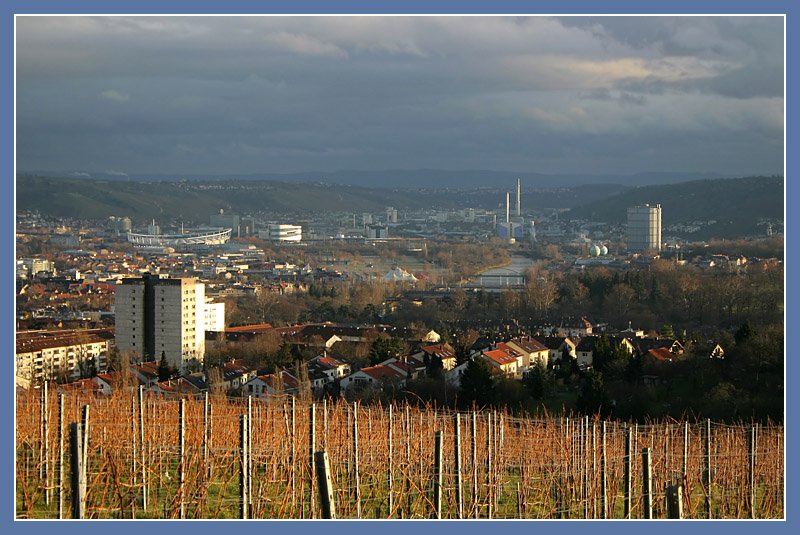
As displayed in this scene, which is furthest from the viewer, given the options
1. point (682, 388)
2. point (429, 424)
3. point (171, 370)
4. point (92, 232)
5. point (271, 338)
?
point (92, 232)

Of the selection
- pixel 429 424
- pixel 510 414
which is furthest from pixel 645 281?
pixel 429 424

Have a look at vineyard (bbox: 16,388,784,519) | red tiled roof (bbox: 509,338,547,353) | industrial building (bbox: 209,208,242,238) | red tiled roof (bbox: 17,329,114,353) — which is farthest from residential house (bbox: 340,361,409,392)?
industrial building (bbox: 209,208,242,238)

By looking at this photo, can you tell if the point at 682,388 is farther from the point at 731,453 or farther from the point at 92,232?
the point at 92,232

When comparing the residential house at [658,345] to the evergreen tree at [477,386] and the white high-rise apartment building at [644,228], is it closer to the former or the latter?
the evergreen tree at [477,386]

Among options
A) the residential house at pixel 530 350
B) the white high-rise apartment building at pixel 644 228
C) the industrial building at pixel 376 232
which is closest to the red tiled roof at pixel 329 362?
the residential house at pixel 530 350

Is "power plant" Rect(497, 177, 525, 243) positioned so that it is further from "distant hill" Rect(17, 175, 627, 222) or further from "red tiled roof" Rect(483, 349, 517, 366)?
"red tiled roof" Rect(483, 349, 517, 366)

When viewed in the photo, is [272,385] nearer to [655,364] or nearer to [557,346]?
[655,364]
